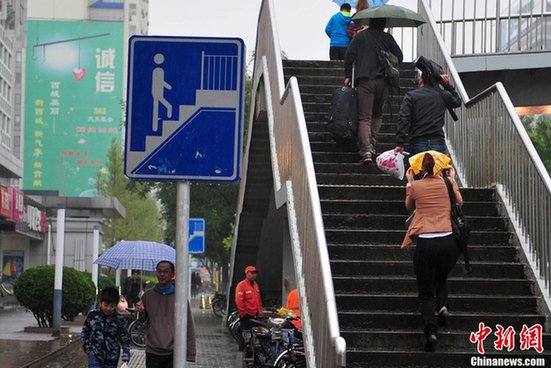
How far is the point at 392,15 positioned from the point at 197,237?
1168cm

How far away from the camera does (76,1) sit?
426ft

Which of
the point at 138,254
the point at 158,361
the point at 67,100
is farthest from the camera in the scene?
the point at 67,100

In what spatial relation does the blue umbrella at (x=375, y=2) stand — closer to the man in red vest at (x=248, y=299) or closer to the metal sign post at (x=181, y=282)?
the man in red vest at (x=248, y=299)

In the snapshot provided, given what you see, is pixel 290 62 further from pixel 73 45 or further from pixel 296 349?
pixel 73 45

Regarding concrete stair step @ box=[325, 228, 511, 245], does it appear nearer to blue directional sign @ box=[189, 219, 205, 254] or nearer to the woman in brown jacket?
the woman in brown jacket

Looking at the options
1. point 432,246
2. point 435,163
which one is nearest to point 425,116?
point 435,163

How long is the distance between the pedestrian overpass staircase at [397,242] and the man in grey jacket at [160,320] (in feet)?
4.07

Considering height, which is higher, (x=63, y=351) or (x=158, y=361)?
(x=158, y=361)

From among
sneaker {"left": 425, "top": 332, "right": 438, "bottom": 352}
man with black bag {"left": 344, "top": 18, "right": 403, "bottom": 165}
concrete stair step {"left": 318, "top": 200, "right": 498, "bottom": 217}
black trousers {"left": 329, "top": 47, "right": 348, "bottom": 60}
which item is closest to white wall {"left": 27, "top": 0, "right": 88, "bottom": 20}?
black trousers {"left": 329, "top": 47, "right": 348, "bottom": 60}

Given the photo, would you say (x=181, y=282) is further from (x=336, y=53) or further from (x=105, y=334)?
(x=336, y=53)

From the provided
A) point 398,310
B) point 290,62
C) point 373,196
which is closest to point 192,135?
point 398,310

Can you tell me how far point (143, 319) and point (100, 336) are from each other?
411 millimetres


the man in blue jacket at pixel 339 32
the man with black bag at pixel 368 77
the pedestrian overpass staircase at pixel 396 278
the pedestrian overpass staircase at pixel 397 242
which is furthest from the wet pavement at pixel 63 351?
the pedestrian overpass staircase at pixel 396 278

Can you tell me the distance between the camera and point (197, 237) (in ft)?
83.5
